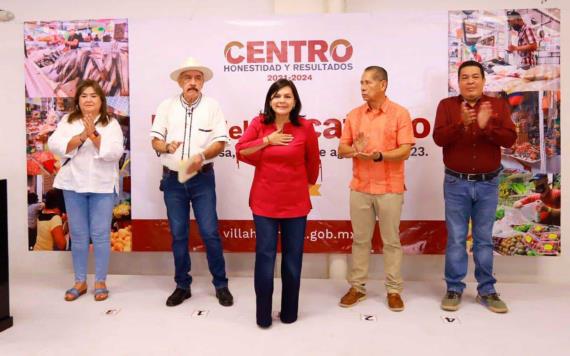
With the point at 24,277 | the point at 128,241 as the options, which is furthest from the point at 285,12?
the point at 24,277

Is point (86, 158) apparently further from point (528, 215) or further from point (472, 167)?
point (528, 215)

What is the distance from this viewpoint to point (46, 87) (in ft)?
13.8

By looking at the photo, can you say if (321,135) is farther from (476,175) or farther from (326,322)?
(326,322)

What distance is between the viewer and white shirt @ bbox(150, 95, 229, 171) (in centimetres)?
349

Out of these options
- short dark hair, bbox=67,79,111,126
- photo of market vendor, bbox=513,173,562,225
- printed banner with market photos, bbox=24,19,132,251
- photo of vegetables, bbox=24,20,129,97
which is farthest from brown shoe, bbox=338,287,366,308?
photo of vegetables, bbox=24,20,129,97

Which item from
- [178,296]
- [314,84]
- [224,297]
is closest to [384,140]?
[314,84]

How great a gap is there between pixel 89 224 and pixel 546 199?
3.54m

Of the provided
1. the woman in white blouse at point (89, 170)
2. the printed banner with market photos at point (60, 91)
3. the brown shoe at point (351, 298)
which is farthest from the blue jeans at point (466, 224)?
the printed banner with market photos at point (60, 91)

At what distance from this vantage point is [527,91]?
12.8 ft

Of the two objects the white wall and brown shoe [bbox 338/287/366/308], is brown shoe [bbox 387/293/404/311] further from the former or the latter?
the white wall

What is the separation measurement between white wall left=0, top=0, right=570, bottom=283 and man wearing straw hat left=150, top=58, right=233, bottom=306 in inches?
31.9

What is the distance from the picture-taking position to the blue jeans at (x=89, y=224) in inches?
146

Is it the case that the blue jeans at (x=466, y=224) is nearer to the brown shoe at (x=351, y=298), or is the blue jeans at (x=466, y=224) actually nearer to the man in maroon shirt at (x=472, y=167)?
the man in maroon shirt at (x=472, y=167)

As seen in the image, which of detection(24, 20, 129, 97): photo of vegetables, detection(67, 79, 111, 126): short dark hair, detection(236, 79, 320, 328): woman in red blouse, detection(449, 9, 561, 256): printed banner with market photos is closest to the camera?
detection(236, 79, 320, 328): woman in red blouse
